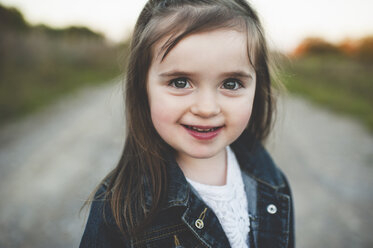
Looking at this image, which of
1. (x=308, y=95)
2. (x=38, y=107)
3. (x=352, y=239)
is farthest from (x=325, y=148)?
(x=38, y=107)

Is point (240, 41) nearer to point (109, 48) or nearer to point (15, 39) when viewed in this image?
point (15, 39)

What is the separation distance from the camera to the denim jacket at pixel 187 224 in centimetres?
98

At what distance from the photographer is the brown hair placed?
3.03 ft

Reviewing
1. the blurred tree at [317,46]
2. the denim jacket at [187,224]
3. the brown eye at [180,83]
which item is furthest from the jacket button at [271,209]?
the blurred tree at [317,46]

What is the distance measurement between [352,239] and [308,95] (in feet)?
24.2

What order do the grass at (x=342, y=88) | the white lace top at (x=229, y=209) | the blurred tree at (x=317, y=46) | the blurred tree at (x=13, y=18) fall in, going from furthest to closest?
the blurred tree at (x=317, y=46)
the blurred tree at (x=13, y=18)
the grass at (x=342, y=88)
the white lace top at (x=229, y=209)

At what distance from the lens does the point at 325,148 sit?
442 cm

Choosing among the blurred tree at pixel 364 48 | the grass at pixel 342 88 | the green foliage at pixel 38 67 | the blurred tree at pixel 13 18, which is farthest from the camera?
the blurred tree at pixel 364 48

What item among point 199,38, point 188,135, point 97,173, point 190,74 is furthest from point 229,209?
point 97,173

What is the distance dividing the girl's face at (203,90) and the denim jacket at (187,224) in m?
0.22

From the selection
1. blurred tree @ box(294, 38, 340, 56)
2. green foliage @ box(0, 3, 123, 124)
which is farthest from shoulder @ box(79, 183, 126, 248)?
blurred tree @ box(294, 38, 340, 56)

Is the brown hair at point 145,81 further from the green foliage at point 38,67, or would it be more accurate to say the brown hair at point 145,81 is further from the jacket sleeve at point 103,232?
the green foliage at point 38,67

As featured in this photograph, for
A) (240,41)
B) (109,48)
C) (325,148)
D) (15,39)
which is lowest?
(325,148)

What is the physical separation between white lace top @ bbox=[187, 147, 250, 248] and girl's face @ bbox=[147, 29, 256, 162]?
218 mm
